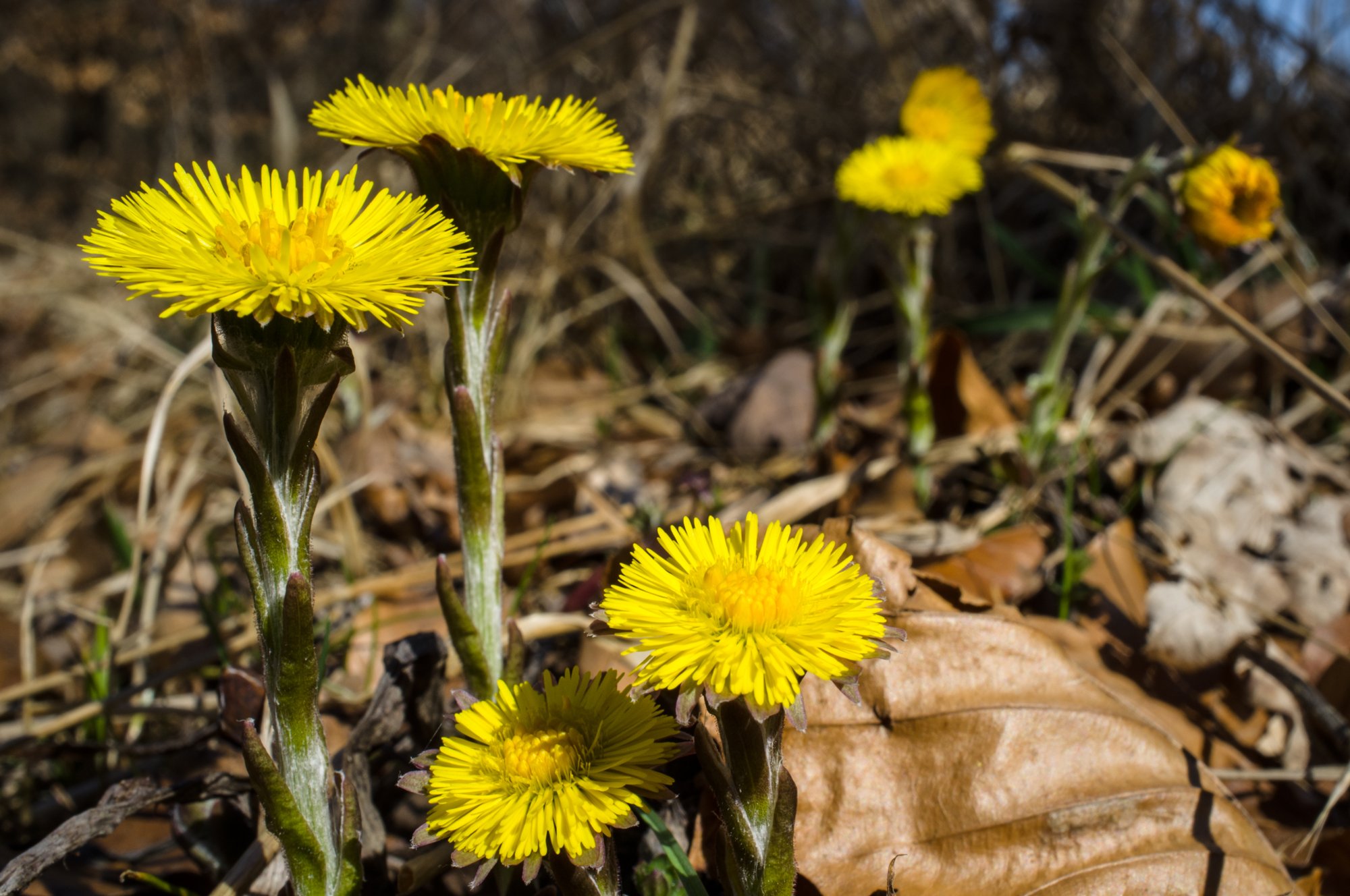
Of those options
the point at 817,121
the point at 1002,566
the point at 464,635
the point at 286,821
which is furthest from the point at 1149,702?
the point at 817,121

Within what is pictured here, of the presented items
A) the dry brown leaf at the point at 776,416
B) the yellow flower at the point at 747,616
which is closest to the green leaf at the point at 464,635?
the yellow flower at the point at 747,616

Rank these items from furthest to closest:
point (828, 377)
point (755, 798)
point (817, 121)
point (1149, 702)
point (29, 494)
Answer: point (817, 121) < point (29, 494) < point (828, 377) < point (1149, 702) < point (755, 798)

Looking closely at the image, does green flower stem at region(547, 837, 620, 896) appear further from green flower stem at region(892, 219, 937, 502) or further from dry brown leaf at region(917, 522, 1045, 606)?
green flower stem at region(892, 219, 937, 502)

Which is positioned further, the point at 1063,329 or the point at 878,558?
the point at 1063,329

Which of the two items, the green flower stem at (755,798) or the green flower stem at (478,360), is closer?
the green flower stem at (755,798)

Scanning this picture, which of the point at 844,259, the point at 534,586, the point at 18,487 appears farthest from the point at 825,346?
the point at 18,487

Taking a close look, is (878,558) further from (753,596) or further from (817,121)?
(817,121)

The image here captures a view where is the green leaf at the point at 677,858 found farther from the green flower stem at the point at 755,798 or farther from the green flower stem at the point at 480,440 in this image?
the green flower stem at the point at 480,440
